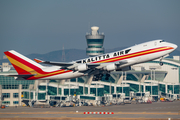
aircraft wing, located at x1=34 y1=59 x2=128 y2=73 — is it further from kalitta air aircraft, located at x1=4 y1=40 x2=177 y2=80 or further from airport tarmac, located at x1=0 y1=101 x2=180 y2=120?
airport tarmac, located at x1=0 y1=101 x2=180 y2=120

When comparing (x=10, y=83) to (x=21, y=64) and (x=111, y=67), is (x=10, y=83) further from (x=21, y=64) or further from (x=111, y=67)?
(x=111, y=67)

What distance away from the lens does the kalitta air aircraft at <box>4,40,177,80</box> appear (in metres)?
73.6

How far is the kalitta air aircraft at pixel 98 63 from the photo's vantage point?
7362cm

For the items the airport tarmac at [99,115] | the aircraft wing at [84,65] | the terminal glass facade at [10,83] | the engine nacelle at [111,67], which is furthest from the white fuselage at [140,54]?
the terminal glass facade at [10,83]

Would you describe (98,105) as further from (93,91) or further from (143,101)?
(93,91)

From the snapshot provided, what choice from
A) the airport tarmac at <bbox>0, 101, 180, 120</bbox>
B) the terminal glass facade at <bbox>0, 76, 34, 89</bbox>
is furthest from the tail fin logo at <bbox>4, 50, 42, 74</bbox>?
the terminal glass facade at <bbox>0, 76, 34, 89</bbox>

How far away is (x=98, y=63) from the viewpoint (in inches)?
3071

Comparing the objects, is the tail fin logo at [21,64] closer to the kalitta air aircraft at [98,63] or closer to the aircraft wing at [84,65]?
the kalitta air aircraft at [98,63]

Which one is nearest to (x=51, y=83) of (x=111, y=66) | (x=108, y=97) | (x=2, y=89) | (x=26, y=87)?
(x=26, y=87)

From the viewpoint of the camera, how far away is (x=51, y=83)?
172 m

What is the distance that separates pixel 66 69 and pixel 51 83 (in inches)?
3673

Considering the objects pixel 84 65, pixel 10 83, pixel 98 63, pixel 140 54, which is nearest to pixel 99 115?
pixel 98 63

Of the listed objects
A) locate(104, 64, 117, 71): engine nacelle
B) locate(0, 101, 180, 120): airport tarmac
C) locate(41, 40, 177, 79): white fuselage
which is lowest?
locate(0, 101, 180, 120): airport tarmac

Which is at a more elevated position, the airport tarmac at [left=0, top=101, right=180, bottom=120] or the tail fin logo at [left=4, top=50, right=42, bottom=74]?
the tail fin logo at [left=4, top=50, right=42, bottom=74]
